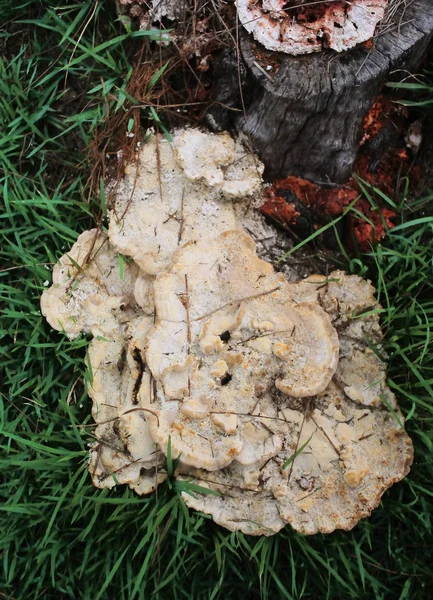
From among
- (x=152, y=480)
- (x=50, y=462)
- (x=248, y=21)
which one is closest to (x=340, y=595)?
(x=152, y=480)

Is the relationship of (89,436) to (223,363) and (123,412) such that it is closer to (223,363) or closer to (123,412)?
(123,412)

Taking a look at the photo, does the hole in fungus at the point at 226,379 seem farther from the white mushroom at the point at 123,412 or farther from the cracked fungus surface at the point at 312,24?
the cracked fungus surface at the point at 312,24

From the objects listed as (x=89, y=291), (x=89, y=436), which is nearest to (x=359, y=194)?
(x=89, y=291)

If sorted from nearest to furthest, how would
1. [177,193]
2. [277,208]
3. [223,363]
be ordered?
[223,363] → [177,193] → [277,208]

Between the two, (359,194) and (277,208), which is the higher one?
(359,194)

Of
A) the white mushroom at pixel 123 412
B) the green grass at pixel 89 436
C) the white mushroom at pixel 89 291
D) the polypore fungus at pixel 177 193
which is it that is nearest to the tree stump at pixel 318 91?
the polypore fungus at pixel 177 193

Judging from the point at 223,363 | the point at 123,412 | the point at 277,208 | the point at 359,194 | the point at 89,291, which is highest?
the point at 359,194

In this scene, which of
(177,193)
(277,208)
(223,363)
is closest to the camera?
(223,363)

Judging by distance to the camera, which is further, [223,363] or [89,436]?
[89,436]
